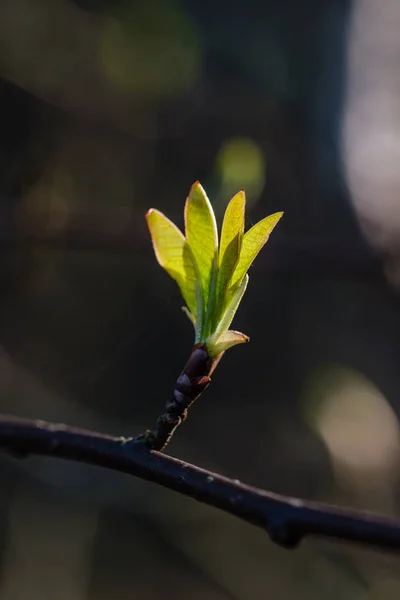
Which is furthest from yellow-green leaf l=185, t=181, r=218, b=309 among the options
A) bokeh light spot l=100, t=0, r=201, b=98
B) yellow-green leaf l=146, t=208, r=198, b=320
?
bokeh light spot l=100, t=0, r=201, b=98

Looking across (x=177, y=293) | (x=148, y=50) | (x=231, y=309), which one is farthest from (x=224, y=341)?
(x=177, y=293)

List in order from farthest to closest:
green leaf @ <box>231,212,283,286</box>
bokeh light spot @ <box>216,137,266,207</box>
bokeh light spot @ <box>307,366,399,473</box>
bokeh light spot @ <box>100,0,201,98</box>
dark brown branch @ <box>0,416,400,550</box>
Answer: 1. bokeh light spot @ <box>100,0,201,98</box>
2. bokeh light spot @ <box>307,366,399,473</box>
3. bokeh light spot @ <box>216,137,266,207</box>
4. green leaf @ <box>231,212,283,286</box>
5. dark brown branch @ <box>0,416,400,550</box>

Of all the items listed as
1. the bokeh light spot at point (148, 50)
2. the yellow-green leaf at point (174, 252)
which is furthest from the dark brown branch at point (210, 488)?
the bokeh light spot at point (148, 50)

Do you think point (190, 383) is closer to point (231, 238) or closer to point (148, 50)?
point (231, 238)

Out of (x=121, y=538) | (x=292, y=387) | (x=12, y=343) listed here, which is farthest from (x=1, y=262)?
(x=292, y=387)

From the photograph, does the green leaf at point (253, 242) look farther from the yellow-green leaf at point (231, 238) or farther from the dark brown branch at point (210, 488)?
the dark brown branch at point (210, 488)

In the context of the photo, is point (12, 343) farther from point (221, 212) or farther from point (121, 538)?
point (221, 212)

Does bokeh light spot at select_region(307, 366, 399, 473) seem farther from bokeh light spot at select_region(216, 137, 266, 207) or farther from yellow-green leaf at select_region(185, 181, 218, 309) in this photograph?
yellow-green leaf at select_region(185, 181, 218, 309)
